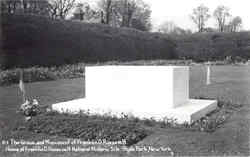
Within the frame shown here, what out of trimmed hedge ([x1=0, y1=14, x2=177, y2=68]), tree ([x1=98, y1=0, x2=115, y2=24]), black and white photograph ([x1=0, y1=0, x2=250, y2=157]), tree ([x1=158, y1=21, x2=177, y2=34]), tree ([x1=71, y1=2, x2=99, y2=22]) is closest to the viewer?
black and white photograph ([x1=0, y1=0, x2=250, y2=157])

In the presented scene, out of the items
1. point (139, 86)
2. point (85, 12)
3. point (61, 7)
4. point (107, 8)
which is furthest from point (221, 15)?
point (139, 86)

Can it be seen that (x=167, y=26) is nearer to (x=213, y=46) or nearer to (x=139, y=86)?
(x=213, y=46)

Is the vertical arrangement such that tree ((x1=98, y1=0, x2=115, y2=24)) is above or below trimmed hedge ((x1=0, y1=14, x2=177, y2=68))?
above

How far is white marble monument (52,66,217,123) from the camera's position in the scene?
5.69m

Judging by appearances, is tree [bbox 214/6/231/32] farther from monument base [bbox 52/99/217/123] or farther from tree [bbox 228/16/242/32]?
monument base [bbox 52/99/217/123]

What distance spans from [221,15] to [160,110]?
3528 centimetres

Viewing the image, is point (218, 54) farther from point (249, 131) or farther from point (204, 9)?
point (249, 131)

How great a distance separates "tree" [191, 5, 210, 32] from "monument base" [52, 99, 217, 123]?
34.6m

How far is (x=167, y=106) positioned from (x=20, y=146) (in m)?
2.93

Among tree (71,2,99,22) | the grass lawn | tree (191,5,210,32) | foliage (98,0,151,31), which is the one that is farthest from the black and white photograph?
tree (191,5,210,32)

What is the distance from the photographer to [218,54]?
24.5 metres

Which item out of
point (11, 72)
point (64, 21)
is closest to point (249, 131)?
point (11, 72)

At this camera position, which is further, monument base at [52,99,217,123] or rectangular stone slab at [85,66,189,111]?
rectangular stone slab at [85,66,189,111]

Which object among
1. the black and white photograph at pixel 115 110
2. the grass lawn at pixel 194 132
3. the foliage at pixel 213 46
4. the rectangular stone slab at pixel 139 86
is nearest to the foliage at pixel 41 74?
the black and white photograph at pixel 115 110
